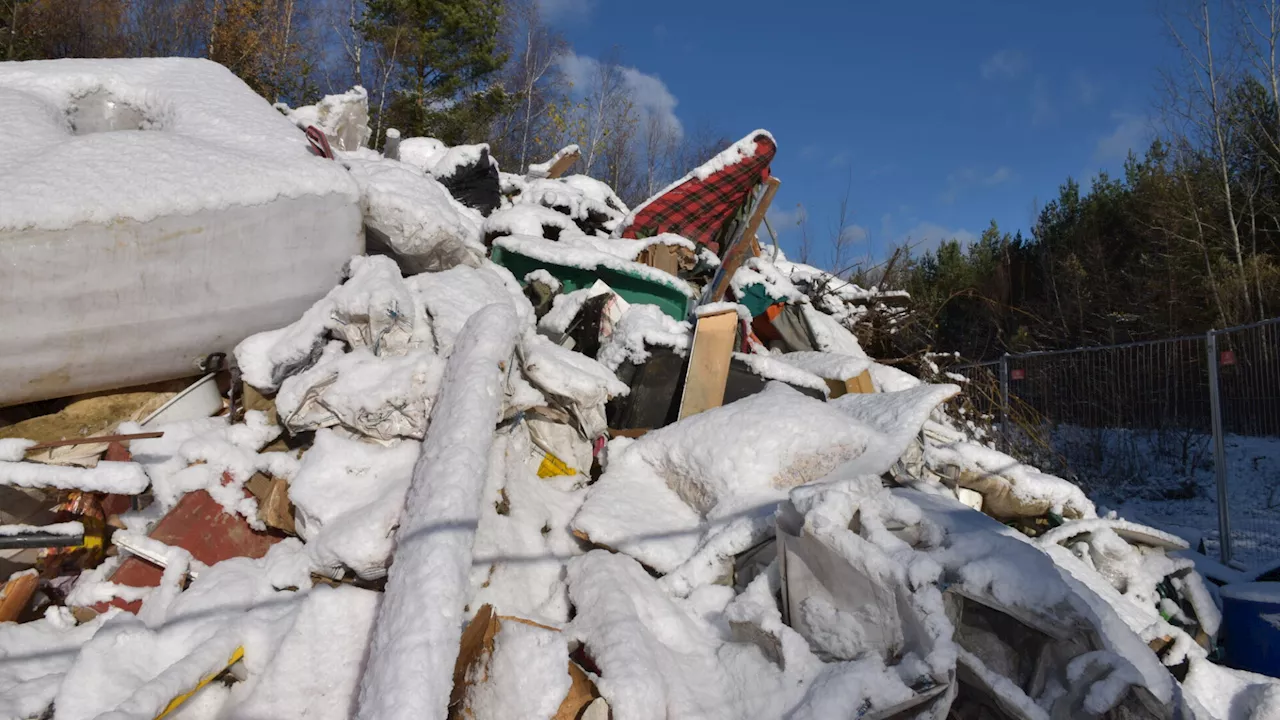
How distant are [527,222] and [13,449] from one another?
102 inches

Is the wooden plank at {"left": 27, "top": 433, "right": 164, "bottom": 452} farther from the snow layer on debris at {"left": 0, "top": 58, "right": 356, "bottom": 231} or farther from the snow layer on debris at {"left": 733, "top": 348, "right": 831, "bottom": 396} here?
the snow layer on debris at {"left": 733, "top": 348, "right": 831, "bottom": 396}

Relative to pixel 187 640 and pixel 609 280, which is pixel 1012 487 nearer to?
pixel 609 280

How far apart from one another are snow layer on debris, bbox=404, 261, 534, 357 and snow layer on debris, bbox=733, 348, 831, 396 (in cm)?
104

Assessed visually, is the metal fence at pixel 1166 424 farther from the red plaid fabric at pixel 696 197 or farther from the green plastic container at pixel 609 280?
the green plastic container at pixel 609 280

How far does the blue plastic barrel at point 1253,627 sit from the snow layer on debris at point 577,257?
8.59 feet

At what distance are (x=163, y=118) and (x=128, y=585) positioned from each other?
182 centimetres

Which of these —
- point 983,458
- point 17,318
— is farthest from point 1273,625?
point 17,318

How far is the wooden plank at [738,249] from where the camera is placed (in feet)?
13.7

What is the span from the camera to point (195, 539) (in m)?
2.10

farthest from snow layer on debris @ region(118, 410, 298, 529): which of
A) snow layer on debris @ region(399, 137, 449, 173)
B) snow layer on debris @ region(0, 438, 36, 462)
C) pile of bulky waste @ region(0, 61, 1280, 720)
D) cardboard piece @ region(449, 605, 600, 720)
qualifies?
snow layer on debris @ region(399, 137, 449, 173)

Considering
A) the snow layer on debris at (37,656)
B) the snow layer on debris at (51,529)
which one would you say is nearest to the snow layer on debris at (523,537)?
the snow layer on debris at (37,656)

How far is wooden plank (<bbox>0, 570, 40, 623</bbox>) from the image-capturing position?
183cm

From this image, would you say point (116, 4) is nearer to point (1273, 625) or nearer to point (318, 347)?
point (318, 347)

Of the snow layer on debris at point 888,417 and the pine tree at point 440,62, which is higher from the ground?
the pine tree at point 440,62
